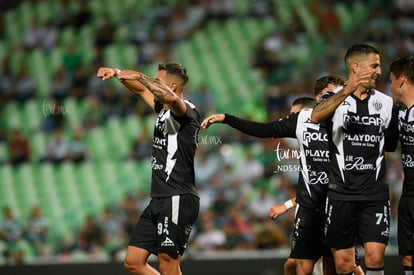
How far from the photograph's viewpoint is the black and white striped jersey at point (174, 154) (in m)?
7.42

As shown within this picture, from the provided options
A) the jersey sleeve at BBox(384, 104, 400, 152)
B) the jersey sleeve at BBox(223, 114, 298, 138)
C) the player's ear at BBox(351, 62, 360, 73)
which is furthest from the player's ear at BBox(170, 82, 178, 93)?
the jersey sleeve at BBox(384, 104, 400, 152)

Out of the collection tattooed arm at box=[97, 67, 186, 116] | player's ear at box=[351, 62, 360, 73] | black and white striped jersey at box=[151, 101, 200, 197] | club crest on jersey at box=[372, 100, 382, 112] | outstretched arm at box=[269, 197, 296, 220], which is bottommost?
outstretched arm at box=[269, 197, 296, 220]

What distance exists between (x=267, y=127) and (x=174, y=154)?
853mm

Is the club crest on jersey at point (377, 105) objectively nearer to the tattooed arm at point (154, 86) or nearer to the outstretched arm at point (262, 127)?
the outstretched arm at point (262, 127)

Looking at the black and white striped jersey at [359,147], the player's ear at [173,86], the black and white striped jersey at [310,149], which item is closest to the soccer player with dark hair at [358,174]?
the black and white striped jersey at [359,147]

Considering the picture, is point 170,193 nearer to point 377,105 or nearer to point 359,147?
point 359,147

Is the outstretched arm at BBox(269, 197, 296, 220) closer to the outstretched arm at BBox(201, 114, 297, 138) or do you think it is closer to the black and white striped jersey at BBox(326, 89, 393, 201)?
the outstretched arm at BBox(201, 114, 297, 138)

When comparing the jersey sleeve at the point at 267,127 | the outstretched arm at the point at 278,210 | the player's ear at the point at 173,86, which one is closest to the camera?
the jersey sleeve at the point at 267,127

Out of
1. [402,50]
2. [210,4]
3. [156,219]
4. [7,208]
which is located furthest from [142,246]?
[210,4]

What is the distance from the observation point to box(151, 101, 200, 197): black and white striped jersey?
742 centimetres

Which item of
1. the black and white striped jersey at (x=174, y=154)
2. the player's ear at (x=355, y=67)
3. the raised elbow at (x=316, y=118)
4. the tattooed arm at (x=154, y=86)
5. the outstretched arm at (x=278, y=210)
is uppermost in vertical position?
the player's ear at (x=355, y=67)

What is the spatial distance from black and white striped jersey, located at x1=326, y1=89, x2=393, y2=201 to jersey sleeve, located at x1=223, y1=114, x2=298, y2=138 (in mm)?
590

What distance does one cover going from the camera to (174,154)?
743 cm

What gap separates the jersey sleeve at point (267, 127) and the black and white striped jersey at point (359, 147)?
0.59 metres
